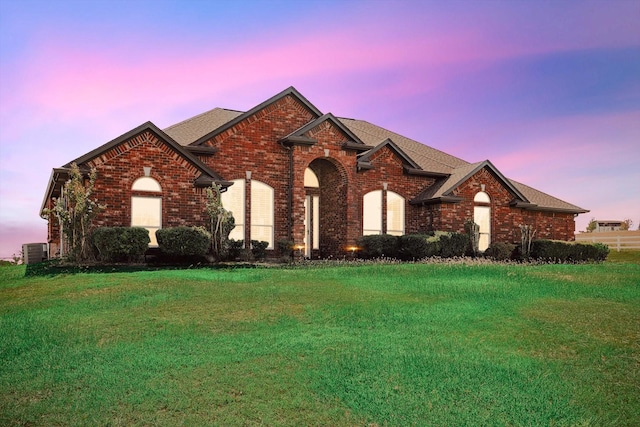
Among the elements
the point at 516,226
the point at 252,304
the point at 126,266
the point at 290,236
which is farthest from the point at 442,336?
the point at 516,226

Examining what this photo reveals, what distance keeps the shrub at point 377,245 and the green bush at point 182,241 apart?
7.46 metres

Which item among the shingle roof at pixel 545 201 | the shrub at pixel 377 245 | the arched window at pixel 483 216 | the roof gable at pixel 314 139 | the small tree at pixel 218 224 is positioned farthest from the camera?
the shingle roof at pixel 545 201

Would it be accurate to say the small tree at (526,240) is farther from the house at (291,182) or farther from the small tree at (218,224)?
the small tree at (218,224)

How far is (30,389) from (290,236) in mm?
15884

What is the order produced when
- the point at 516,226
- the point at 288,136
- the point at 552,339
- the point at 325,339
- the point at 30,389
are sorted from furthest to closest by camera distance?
the point at 516,226, the point at 288,136, the point at 552,339, the point at 325,339, the point at 30,389

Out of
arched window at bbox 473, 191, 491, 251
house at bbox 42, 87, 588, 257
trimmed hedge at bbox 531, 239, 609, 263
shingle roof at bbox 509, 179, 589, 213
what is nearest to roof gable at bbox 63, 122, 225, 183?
house at bbox 42, 87, 588, 257

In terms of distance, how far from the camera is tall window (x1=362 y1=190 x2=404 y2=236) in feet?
81.0

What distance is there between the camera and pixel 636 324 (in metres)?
10.2

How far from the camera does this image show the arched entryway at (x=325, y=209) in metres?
23.7

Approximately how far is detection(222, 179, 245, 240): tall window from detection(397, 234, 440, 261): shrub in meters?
6.93

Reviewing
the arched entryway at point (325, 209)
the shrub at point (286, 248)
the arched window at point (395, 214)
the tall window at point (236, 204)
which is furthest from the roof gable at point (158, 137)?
the arched window at point (395, 214)

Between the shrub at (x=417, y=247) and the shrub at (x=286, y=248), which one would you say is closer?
the shrub at (x=286, y=248)

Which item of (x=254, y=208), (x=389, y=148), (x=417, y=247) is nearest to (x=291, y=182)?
(x=254, y=208)

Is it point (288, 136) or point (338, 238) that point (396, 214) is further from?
point (288, 136)
